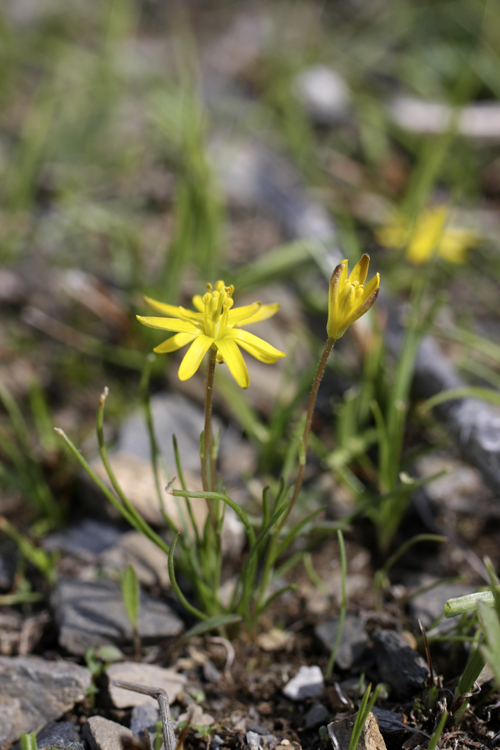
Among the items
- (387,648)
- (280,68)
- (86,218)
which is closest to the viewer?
(387,648)

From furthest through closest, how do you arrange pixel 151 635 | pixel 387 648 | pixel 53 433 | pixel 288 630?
pixel 53 433 < pixel 288 630 < pixel 151 635 < pixel 387 648

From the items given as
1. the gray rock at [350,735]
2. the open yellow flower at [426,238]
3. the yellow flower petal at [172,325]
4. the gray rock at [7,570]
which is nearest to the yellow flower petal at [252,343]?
the yellow flower petal at [172,325]

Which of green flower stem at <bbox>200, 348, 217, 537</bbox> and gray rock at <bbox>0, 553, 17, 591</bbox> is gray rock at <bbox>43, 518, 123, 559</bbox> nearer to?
gray rock at <bbox>0, 553, 17, 591</bbox>

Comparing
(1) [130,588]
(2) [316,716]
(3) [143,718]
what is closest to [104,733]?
(3) [143,718]

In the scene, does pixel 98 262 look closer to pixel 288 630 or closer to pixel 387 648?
pixel 288 630

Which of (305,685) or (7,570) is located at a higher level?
(305,685)

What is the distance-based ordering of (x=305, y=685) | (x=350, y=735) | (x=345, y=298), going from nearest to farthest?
(x=345, y=298), (x=350, y=735), (x=305, y=685)

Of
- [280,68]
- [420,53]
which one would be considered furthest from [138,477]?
[420,53]

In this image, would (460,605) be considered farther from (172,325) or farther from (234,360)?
(172,325)
